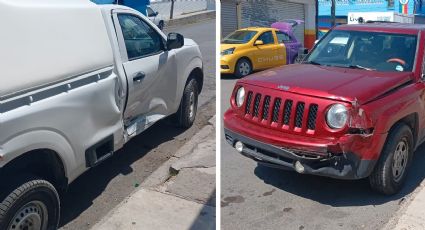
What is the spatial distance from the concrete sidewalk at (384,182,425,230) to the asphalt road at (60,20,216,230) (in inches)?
70.9

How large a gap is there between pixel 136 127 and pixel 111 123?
19.5 inches

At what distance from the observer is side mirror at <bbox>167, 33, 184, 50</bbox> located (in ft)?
13.6

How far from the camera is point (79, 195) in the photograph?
336 centimetres

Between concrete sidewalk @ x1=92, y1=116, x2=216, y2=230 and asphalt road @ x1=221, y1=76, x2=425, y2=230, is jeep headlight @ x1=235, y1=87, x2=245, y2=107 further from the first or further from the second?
concrete sidewalk @ x1=92, y1=116, x2=216, y2=230

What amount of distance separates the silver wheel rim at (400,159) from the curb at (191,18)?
5.92 ft

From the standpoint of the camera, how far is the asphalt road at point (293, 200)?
321 cm

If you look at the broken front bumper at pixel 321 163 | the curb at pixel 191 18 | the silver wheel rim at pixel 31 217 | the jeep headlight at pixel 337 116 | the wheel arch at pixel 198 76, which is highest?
the curb at pixel 191 18

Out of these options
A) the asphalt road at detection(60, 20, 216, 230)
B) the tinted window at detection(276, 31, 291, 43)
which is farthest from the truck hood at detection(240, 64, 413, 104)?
the tinted window at detection(276, 31, 291, 43)

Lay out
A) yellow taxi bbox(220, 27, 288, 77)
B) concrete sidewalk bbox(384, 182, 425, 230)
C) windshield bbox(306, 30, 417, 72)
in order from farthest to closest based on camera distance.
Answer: yellow taxi bbox(220, 27, 288, 77) < windshield bbox(306, 30, 417, 72) < concrete sidewalk bbox(384, 182, 425, 230)

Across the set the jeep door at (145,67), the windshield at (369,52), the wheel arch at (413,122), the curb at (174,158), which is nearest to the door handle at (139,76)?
the jeep door at (145,67)

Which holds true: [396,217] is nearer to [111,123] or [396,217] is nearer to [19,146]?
[111,123]

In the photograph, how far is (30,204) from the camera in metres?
2.57

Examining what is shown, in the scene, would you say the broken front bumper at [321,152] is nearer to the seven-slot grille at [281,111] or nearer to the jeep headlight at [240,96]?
the seven-slot grille at [281,111]

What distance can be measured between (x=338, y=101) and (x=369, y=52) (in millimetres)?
1254
